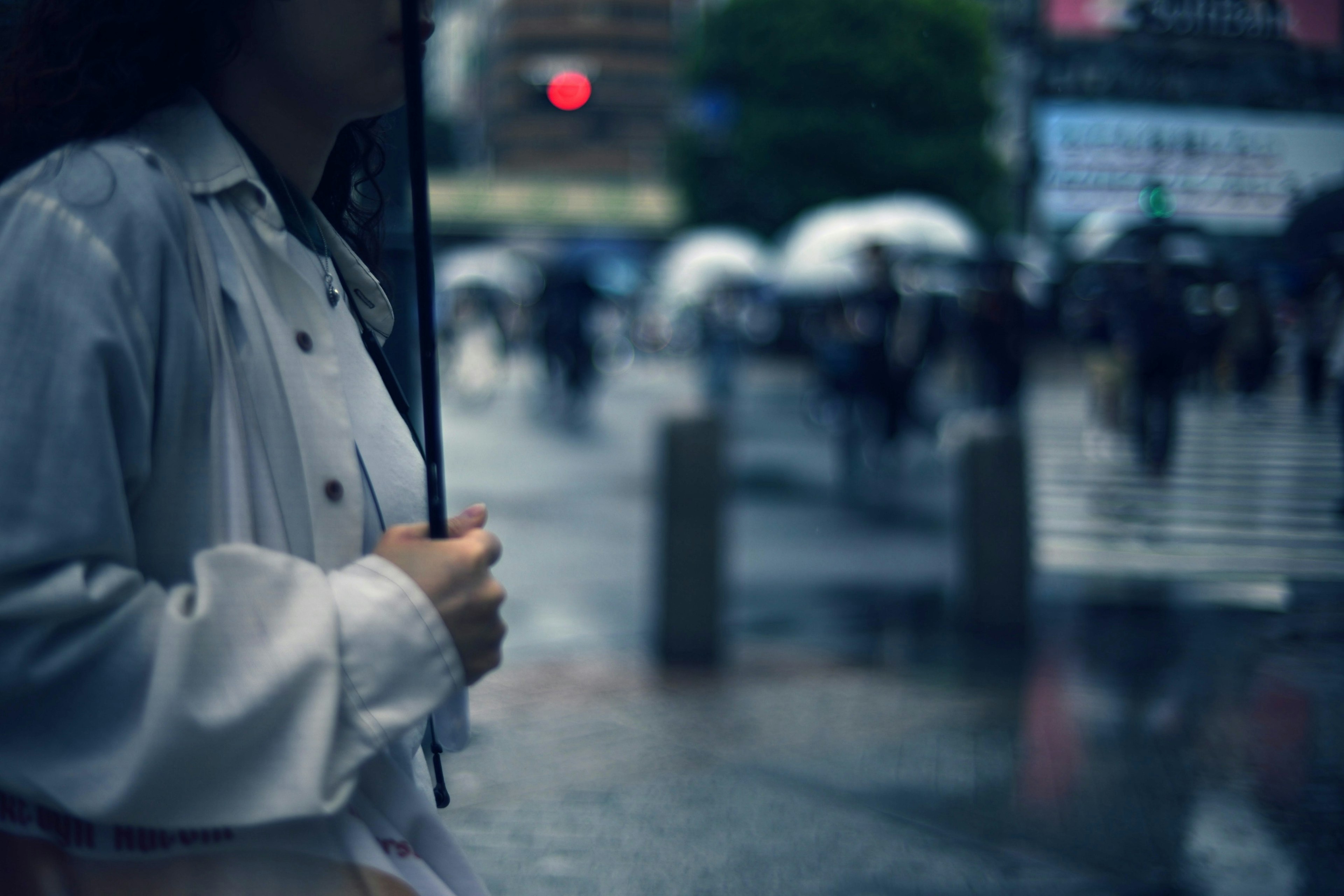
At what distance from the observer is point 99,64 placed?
1.22 metres

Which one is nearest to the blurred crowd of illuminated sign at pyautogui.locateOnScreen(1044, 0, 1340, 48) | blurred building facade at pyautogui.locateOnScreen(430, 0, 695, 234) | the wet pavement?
the wet pavement

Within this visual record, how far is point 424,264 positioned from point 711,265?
33.0 metres

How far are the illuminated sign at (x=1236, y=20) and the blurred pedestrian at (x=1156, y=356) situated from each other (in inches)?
27.1

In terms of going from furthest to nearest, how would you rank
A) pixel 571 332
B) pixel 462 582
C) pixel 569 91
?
pixel 571 332 < pixel 569 91 < pixel 462 582

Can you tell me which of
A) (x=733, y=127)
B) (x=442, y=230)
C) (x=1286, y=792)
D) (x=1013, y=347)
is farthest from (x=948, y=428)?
(x=442, y=230)

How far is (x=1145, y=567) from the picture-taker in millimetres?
5430

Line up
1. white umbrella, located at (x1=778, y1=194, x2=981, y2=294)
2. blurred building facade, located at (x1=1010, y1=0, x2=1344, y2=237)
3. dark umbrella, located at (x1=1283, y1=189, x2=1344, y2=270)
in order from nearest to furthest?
dark umbrella, located at (x1=1283, y1=189, x2=1344, y2=270) → blurred building facade, located at (x1=1010, y1=0, x2=1344, y2=237) → white umbrella, located at (x1=778, y1=194, x2=981, y2=294)

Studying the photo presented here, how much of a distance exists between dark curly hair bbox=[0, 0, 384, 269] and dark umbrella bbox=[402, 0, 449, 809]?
7.5 inches

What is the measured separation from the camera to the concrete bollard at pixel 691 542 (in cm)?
607

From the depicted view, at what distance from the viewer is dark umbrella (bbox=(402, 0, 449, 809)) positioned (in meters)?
1.16

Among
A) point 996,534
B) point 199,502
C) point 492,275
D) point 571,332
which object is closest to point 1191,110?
point 199,502

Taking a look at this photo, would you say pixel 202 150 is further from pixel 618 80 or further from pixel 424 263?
pixel 618 80

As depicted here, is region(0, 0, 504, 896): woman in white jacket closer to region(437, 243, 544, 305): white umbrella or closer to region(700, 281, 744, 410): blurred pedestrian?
region(700, 281, 744, 410): blurred pedestrian

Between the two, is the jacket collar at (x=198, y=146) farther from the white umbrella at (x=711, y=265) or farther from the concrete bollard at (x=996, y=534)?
the white umbrella at (x=711, y=265)
